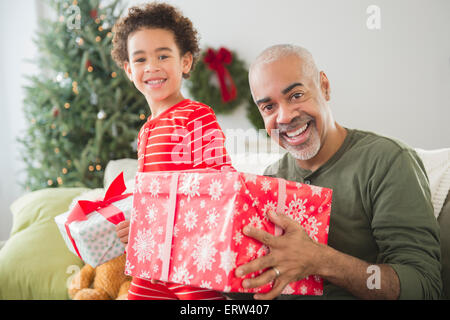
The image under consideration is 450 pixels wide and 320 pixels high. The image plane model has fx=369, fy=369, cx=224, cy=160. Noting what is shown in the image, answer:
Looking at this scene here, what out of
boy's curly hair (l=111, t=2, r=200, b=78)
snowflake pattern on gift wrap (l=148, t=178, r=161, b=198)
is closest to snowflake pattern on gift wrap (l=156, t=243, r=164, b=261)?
snowflake pattern on gift wrap (l=148, t=178, r=161, b=198)

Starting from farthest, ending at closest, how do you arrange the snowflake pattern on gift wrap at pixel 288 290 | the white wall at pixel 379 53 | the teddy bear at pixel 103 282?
the white wall at pixel 379 53 < the teddy bear at pixel 103 282 < the snowflake pattern on gift wrap at pixel 288 290

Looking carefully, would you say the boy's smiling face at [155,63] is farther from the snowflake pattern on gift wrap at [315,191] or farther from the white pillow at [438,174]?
the white pillow at [438,174]

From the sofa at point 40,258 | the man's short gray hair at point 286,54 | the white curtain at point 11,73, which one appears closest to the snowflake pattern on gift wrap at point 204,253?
the man's short gray hair at point 286,54

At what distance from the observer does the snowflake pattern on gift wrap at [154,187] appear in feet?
2.97

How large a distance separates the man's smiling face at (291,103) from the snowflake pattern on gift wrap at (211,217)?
1.25 feet

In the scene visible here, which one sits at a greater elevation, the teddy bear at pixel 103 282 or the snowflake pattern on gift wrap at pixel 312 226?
the snowflake pattern on gift wrap at pixel 312 226

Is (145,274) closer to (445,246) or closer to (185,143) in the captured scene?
(185,143)

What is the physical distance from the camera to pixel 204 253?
2.62ft

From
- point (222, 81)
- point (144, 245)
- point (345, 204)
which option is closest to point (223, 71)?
point (222, 81)

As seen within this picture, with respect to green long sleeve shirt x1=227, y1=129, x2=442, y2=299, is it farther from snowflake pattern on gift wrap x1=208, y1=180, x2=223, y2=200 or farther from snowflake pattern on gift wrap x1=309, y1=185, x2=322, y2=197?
snowflake pattern on gift wrap x1=208, y1=180, x2=223, y2=200

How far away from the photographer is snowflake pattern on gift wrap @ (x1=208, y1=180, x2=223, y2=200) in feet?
2.59

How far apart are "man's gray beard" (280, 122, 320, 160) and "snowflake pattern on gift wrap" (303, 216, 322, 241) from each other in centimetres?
28
